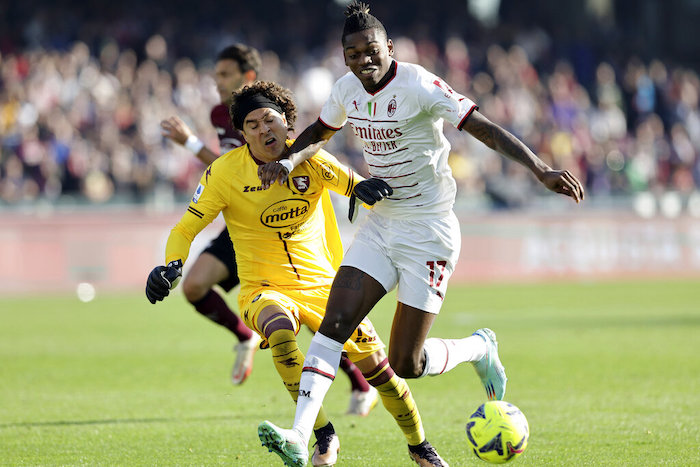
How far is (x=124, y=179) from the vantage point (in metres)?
19.0

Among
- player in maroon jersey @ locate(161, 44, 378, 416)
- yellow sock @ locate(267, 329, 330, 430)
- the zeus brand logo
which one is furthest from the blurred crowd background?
yellow sock @ locate(267, 329, 330, 430)

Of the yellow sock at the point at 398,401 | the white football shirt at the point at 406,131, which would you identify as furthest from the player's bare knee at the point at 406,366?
the white football shirt at the point at 406,131

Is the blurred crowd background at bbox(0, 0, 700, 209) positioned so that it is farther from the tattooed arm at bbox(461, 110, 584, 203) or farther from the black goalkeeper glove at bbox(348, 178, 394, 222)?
the tattooed arm at bbox(461, 110, 584, 203)

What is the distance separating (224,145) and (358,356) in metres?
3.21

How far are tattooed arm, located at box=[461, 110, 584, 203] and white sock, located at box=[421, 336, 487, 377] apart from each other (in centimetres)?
135

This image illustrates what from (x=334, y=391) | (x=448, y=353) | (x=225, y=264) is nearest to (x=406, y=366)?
(x=448, y=353)

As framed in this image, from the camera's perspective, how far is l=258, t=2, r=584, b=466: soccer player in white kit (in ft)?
18.6

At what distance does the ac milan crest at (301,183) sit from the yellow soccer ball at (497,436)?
1.84m

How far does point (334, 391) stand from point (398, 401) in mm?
3192

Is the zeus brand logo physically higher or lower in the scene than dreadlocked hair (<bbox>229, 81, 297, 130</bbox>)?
→ lower

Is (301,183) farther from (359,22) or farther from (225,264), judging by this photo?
(225,264)

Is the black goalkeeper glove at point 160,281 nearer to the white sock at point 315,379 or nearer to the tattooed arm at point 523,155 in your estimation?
the white sock at point 315,379

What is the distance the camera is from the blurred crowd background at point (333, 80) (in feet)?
62.4

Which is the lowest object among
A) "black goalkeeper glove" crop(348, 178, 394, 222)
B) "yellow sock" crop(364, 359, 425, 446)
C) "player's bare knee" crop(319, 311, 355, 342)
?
"yellow sock" crop(364, 359, 425, 446)
